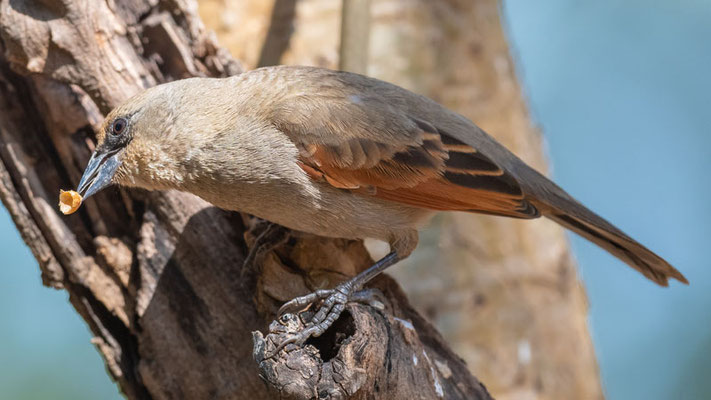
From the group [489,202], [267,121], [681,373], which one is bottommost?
[681,373]

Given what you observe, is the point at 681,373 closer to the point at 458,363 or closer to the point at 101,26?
the point at 458,363

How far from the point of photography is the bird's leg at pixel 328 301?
9.91 ft

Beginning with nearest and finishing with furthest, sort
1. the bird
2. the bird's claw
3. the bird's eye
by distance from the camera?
the bird's claw, the bird, the bird's eye

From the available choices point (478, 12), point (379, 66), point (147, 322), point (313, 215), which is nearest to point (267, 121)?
point (313, 215)

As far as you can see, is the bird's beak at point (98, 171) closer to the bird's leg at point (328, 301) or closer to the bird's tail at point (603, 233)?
the bird's leg at point (328, 301)

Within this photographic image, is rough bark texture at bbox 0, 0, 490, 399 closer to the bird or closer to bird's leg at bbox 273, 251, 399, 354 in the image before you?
bird's leg at bbox 273, 251, 399, 354

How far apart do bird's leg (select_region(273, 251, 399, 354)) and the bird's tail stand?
37.2 inches

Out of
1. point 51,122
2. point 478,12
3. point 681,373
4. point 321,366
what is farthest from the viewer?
point 681,373

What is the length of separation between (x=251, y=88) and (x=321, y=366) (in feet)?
5.25

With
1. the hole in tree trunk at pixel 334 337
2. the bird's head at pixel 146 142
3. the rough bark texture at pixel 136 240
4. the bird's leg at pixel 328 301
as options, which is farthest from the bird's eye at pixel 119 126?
the hole in tree trunk at pixel 334 337

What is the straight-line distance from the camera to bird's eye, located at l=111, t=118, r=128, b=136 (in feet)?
12.0

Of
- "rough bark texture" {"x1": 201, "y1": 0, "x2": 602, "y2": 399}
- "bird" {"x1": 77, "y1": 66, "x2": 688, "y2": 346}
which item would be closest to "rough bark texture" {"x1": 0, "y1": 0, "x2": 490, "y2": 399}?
"bird" {"x1": 77, "y1": 66, "x2": 688, "y2": 346}

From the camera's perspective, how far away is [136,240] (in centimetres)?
394

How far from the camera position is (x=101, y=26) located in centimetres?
379
